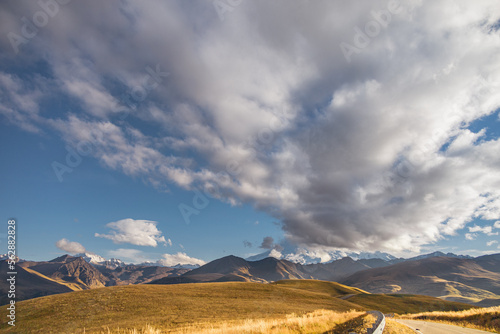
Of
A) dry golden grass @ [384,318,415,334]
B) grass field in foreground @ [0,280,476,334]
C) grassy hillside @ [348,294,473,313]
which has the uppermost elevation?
dry golden grass @ [384,318,415,334]

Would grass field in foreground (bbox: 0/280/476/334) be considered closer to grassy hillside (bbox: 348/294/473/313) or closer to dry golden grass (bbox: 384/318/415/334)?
dry golden grass (bbox: 384/318/415/334)

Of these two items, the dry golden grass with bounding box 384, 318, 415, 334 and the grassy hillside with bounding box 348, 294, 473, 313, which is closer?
the dry golden grass with bounding box 384, 318, 415, 334

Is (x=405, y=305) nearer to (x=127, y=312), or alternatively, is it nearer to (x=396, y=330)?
(x=127, y=312)

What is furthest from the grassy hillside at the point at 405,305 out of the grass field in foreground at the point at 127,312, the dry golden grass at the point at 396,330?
the dry golden grass at the point at 396,330

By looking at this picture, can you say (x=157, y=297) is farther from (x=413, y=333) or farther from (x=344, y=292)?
(x=344, y=292)

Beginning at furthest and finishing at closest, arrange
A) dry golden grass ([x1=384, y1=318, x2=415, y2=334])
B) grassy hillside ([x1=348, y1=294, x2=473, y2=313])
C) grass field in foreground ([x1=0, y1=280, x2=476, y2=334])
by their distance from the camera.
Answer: grassy hillside ([x1=348, y1=294, x2=473, y2=313]) < grass field in foreground ([x1=0, y1=280, x2=476, y2=334]) < dry golden grass ([x1=384, y1=318, x2=415, y2=334])

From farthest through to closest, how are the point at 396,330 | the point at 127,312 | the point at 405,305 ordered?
the point at 405,305 < the point at 127,312 < the point at 396,330

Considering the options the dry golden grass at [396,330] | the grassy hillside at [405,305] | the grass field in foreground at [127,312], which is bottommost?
the grassy hillside at [405,305]

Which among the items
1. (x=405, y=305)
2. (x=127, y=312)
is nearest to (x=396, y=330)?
(x=127, y=312)

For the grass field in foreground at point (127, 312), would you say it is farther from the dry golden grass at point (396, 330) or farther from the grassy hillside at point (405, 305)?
the grassy hillside at point (405, 305)

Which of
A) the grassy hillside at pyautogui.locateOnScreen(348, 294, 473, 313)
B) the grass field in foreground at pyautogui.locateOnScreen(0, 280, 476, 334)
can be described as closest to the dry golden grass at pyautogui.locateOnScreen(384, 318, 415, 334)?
the grass field in foreground at pyautogui.locateOnScreen(0, 280, 476, 334)

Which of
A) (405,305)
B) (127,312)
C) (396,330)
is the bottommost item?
(405,305)

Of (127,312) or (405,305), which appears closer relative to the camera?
(127,312)

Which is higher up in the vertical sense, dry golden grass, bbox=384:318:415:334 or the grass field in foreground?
dry golden grass, bbox=384:318:415:334
